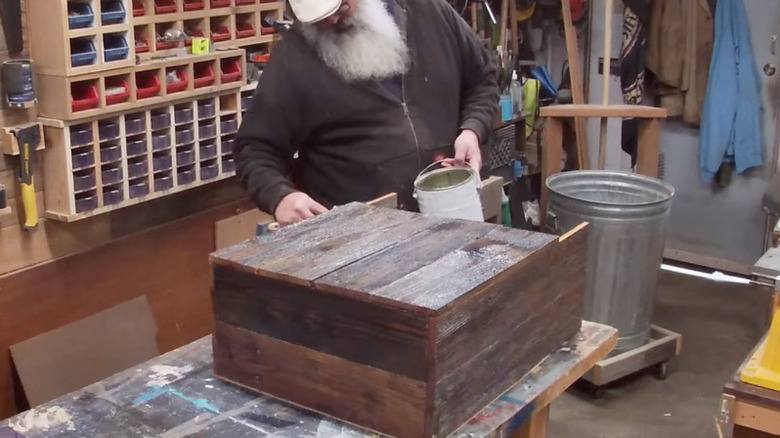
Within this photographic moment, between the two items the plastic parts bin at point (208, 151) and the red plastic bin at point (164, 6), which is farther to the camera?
the plastic parts bin at point (208, 151)

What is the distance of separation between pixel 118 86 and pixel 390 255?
1.42 meters

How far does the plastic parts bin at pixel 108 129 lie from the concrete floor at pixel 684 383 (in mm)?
1691

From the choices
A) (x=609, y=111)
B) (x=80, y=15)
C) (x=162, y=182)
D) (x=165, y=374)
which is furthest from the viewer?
(x=609, y=111)

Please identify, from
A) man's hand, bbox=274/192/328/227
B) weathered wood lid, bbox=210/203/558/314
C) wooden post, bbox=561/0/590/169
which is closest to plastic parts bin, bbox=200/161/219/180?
man's hand, bbox=274/192/328/227

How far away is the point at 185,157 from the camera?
2762 mm

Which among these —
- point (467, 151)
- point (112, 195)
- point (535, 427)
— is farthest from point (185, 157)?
point (535, 427)

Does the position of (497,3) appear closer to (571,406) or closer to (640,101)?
(640,101)

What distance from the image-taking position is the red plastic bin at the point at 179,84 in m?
2.65

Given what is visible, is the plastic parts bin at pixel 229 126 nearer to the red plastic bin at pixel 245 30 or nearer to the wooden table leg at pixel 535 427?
the red plastic bin at pixel 245 30

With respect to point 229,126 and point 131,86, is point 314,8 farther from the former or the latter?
point 229,126

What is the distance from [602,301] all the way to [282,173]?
1370 millimetres

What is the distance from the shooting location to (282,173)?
7.35 feet

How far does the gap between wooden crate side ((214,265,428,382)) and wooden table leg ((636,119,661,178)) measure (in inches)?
85.7

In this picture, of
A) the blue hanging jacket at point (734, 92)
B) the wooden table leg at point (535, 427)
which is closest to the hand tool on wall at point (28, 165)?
the wooden table leg at point (535, 427)
